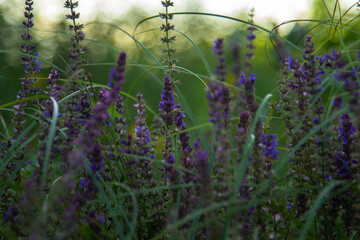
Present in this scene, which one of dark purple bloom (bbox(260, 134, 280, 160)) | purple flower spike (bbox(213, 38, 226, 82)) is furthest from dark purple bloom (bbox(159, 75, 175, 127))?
purple flower spike (bbox(213, 38, 226, 82))

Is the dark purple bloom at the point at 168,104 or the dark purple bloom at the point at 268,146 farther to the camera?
the dark purple bloom at the point at 168,104

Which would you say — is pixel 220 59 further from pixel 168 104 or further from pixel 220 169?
pixel 168 104

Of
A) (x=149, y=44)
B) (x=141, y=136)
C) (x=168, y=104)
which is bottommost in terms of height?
(x=141, y=136)

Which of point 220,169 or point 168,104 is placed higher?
point 168,104

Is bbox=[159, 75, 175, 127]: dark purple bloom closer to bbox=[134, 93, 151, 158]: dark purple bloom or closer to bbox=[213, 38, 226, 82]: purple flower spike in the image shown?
bbox=[134, 93, 151, 158]: dark purple bloom

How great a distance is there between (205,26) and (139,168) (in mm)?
19489

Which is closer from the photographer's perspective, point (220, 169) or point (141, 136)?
point (220, 169)

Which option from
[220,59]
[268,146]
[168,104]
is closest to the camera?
[220,59]

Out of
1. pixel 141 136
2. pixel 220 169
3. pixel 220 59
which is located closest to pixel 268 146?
pixel 220 169

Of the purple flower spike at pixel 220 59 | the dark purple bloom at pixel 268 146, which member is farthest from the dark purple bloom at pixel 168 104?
the purple flower spike at pixel 220 59

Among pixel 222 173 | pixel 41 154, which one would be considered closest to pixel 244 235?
pixel 222 173

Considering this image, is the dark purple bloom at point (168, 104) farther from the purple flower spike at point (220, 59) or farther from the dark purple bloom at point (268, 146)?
the purple flower spike at point (220, 59)

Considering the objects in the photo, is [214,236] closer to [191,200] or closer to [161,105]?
[191,200]

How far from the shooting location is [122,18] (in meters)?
21.4
